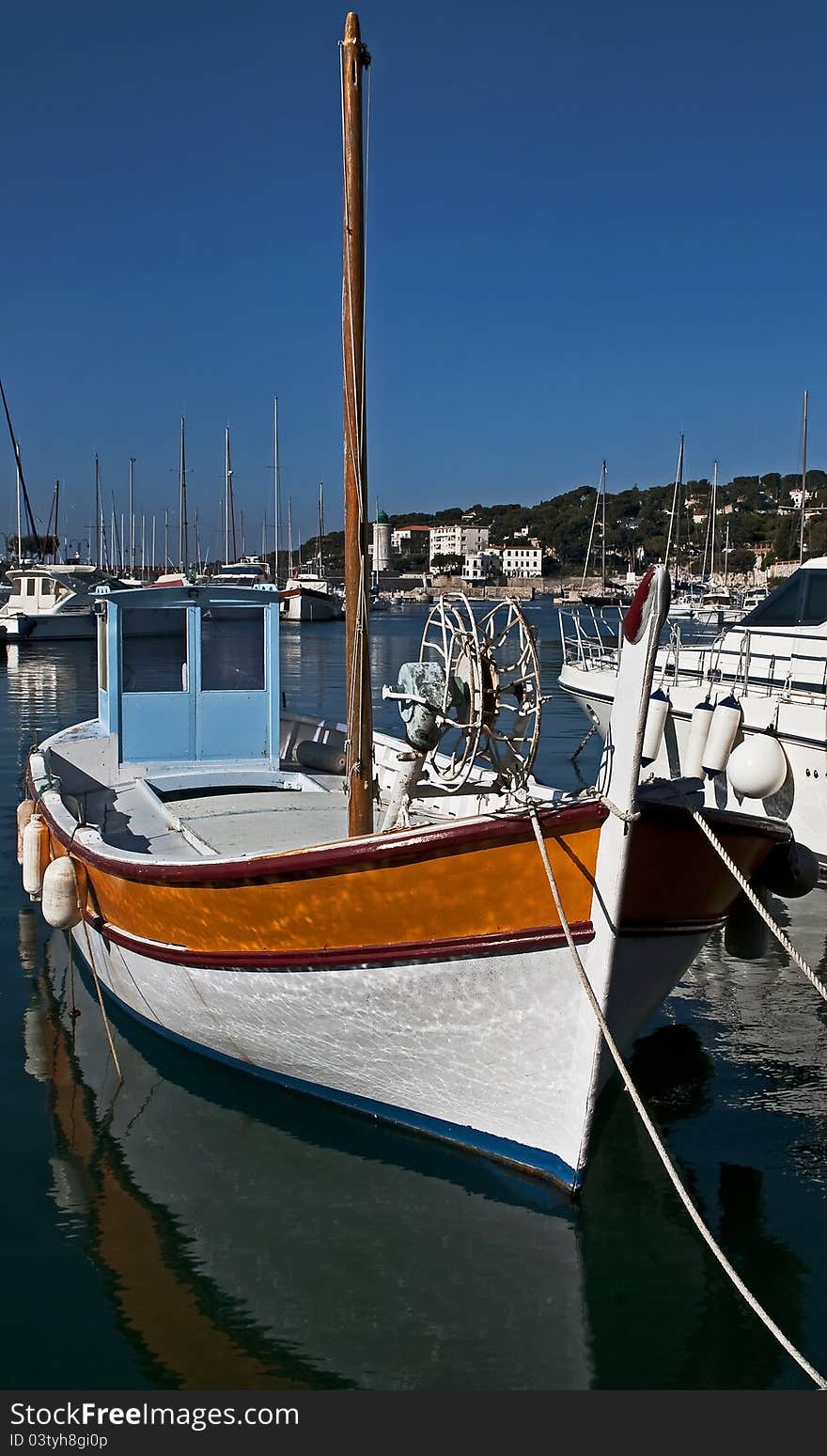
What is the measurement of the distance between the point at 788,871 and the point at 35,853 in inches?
243

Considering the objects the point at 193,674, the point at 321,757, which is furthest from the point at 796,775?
the point at 193,674

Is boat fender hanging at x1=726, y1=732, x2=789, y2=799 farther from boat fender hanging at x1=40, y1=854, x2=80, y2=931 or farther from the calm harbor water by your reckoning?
boat fender hanging at x1=40, y1=854, x2=80, y2=931

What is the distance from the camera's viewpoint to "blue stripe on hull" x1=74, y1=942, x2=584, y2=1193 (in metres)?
5.88

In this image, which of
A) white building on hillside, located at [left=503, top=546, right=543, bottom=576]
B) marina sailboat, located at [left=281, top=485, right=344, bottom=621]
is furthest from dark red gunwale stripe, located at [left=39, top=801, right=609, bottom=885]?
white building on hillside, located at [left=503, top=546, right=543, bottom=576]

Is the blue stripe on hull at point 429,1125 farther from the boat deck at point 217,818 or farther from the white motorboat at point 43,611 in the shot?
the white motorboat at point 43,611

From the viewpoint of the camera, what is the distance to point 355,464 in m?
6.81

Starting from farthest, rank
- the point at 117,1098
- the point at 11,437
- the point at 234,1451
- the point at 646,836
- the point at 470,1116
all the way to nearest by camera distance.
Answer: the point at 11,437 < the point at 117,1098 < the point at 470,1116 < the point at 646,836 < the point at 234,1451

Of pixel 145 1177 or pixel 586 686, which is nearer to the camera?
pixel 145 1177

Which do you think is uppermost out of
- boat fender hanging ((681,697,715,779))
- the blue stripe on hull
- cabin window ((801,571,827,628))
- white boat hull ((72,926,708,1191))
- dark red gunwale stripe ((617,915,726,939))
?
cabin window ((801,571,827,628))

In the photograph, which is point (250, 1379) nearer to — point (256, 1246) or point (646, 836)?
point (256, 1246)

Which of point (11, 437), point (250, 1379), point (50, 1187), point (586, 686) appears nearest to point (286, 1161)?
point (50, 1187)

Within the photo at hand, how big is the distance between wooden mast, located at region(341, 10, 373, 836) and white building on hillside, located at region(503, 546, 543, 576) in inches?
6993

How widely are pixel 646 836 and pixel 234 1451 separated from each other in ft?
9.87

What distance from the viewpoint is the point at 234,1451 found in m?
4.38
